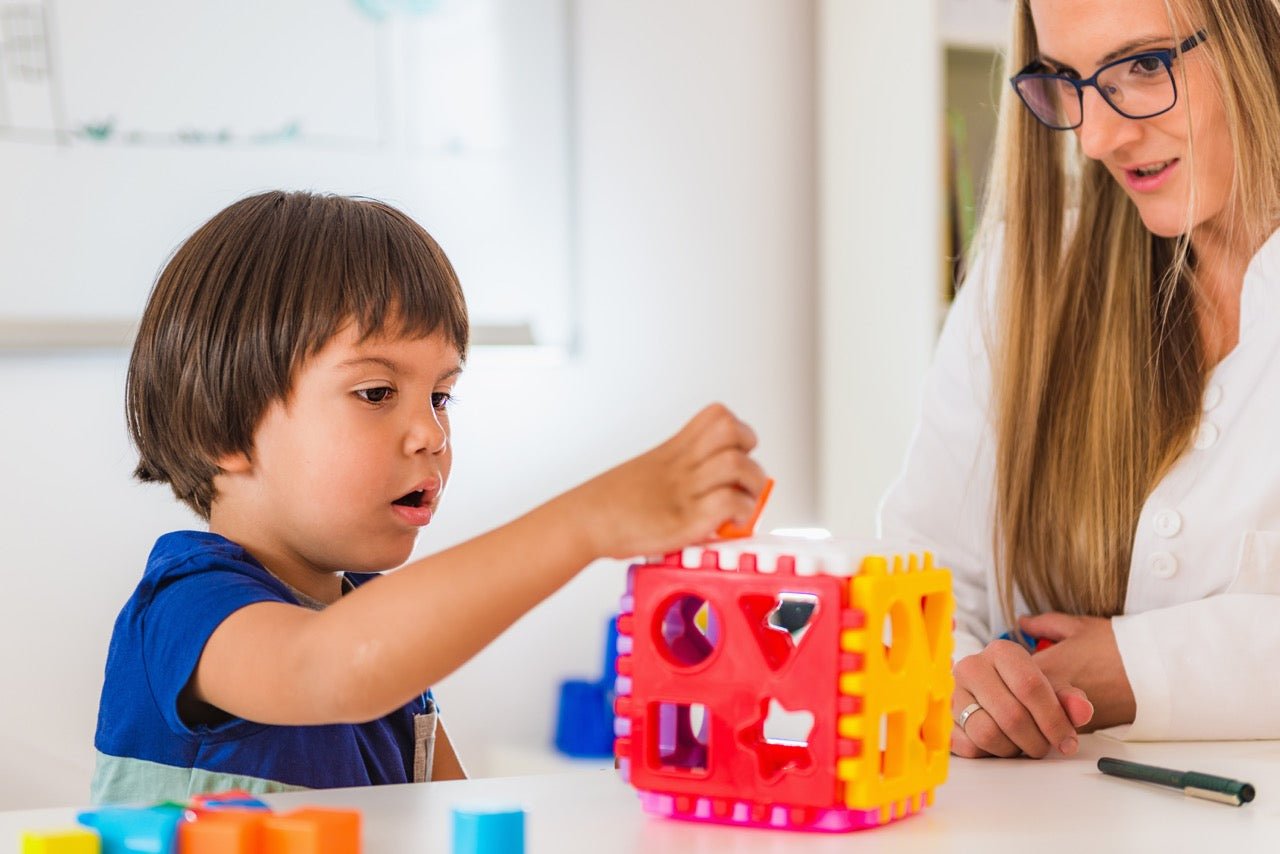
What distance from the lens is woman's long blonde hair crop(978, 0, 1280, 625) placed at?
3.94 ft

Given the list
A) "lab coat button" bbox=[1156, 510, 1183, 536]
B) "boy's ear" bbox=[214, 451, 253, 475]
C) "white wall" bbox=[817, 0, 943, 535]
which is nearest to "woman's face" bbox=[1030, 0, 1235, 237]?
"lab coat button" bbox=[1156, 510, 1183, 536]

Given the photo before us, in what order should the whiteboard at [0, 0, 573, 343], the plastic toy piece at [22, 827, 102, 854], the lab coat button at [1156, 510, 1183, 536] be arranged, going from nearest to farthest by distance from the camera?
the plastic toy piece at [22, 827, 102, 854]
the lab coat button at [1156, 510, 1183, 536]
the whiteboard at [0, 0, 573, 343]

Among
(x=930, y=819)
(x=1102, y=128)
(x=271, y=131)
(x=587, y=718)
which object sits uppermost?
(x=271, y=131)

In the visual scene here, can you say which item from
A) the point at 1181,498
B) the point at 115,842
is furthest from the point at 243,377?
the point at 1181,498

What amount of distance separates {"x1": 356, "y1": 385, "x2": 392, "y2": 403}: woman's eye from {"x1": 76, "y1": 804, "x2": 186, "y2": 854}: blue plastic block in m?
0.42

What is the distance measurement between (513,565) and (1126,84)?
2.72ft

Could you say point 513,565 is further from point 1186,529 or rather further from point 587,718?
point 587,718

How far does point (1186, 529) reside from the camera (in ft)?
3.92

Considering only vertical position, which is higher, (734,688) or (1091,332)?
(1091,332)

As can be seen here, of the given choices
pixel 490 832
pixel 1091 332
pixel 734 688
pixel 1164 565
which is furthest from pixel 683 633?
pixel 1091 332

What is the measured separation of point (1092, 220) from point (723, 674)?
0.83 meters

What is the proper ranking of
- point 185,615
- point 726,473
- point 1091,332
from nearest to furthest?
point 726,473 < point 185,615 < point 1091,332

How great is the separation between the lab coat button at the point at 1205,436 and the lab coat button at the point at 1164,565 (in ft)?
0.34

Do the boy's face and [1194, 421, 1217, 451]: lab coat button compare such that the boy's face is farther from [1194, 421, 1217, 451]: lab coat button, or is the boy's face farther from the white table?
[1194, 421, 1217, 451]: lab coat button
